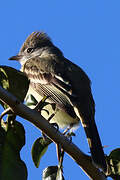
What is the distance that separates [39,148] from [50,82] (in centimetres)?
226

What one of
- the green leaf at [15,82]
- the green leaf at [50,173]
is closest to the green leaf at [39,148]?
the green leaf at [50,173]

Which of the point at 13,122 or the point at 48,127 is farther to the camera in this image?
the point at 13,122

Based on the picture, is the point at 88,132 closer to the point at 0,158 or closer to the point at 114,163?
the point at 114,163

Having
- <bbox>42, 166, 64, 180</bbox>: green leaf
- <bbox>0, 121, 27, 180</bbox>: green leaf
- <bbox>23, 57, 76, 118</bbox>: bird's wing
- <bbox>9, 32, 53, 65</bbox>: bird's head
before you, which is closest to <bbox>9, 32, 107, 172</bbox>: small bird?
<bbox>23, 57, 76, 118</bbox>: bird's wing

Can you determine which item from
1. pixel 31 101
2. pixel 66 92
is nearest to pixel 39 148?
pixel 31 101

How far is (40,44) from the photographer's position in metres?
7.62

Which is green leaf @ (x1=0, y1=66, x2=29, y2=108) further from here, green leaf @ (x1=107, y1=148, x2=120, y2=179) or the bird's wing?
the bird's wing

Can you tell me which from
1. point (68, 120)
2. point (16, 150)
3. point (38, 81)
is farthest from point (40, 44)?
point (16, 150)

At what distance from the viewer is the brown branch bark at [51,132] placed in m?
2.27

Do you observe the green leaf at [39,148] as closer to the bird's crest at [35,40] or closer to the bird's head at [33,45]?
the bird's head at [33,45]

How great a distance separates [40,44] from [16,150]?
16.9 ft

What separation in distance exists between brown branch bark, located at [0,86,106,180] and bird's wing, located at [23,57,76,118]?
71.2 inches

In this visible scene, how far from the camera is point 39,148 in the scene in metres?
2.98

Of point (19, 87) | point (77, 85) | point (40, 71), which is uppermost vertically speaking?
point (40, 71)
